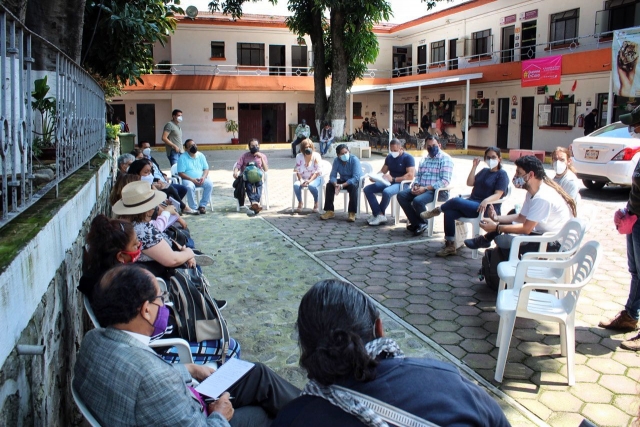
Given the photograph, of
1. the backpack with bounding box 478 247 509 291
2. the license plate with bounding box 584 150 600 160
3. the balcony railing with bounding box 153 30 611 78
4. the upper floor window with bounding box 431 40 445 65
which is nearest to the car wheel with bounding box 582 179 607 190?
the license plate with bounding box 584 150 600 160

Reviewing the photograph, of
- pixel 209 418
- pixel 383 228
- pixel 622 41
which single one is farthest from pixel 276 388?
pixel 622 41

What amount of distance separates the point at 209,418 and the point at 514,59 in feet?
77.8

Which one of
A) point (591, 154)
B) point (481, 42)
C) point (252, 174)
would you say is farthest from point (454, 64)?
point (252, 174)

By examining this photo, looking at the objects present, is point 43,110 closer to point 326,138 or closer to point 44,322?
point 44,322

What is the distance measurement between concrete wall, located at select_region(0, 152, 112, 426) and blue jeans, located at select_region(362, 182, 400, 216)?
520 cm

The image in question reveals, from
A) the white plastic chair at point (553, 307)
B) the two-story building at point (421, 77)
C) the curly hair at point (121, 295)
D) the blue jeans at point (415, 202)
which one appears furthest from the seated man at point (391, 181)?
the two-story building at point (421, 77)

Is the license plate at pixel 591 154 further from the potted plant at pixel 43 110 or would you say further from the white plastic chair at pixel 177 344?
the white plastic chair at pixel 177 344

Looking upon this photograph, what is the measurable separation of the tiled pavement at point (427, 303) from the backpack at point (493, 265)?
0.13 meters

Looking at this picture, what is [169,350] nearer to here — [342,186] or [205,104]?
[342,186]

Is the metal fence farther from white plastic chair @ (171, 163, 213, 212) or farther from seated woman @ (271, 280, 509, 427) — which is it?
white plastic chair @ (171, 163, 213, 212)

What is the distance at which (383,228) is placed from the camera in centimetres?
806

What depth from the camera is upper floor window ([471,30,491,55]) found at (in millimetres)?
24466

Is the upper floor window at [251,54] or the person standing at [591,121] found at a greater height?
the upper floor window at [251,54]

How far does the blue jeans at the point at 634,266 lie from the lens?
3957 mm
